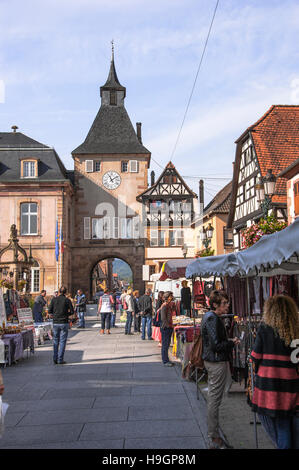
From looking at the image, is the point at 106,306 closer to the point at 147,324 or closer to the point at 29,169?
the point at 147,324

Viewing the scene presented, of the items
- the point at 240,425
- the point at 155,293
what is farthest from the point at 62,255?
the point at 240,425

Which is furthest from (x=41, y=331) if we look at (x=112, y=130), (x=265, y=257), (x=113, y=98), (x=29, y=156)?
(x=113, y=98)

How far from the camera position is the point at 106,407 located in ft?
25.0

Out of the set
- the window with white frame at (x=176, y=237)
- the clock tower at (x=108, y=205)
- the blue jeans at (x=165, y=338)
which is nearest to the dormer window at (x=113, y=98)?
the clock tower at (x=108, y=205)

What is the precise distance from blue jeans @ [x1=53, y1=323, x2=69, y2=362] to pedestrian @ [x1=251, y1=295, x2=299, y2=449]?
7.84 m

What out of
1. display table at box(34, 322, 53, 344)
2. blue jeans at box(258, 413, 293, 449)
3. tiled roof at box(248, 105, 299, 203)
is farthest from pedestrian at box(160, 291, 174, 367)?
tiled roof at box(248, 105, 299, 203)

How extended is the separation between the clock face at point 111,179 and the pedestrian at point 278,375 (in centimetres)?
4071

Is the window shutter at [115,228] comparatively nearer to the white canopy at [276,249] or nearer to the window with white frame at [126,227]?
the window with white frame at [126,227]

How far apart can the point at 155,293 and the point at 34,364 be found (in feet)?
Result: 38.5

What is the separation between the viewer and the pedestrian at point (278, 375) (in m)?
4.33

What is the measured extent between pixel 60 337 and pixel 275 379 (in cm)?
829

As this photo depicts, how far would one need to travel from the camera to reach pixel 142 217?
44.2 metres

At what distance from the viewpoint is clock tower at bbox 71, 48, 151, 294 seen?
143 ft
